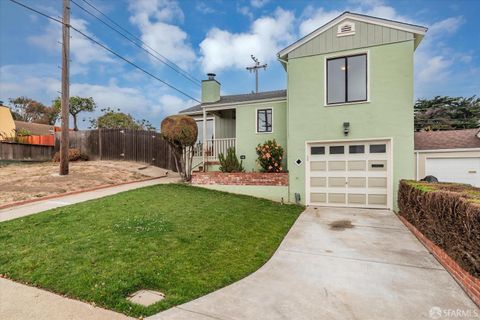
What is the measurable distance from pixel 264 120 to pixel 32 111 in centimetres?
4511

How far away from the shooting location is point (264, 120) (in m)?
12.4

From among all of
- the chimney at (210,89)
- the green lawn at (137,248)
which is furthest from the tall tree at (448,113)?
the green lawn at (137,248)

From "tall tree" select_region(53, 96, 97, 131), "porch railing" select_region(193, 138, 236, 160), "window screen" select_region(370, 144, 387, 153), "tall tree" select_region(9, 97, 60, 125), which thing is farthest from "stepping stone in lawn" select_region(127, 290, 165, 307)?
"tall tree" select_region(9, 97, 60, 125)

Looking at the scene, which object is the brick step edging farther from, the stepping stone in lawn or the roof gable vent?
the roof gable vent

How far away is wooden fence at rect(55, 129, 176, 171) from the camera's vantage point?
16469mm

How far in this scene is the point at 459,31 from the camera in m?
16.1

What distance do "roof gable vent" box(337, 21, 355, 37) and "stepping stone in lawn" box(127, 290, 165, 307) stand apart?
34.1ft

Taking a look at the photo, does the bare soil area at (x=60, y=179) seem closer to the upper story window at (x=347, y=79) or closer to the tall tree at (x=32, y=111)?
the upper story window at (x=347, y=79)

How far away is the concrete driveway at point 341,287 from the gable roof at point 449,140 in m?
8.69

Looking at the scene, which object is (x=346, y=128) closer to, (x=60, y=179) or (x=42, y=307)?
(x=42, y=307)

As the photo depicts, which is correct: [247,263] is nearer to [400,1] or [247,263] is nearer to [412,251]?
[412,251]

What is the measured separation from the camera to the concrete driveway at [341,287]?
10.3 feet


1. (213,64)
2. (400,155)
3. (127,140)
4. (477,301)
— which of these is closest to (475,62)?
(400,155)

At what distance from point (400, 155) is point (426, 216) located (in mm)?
3987
